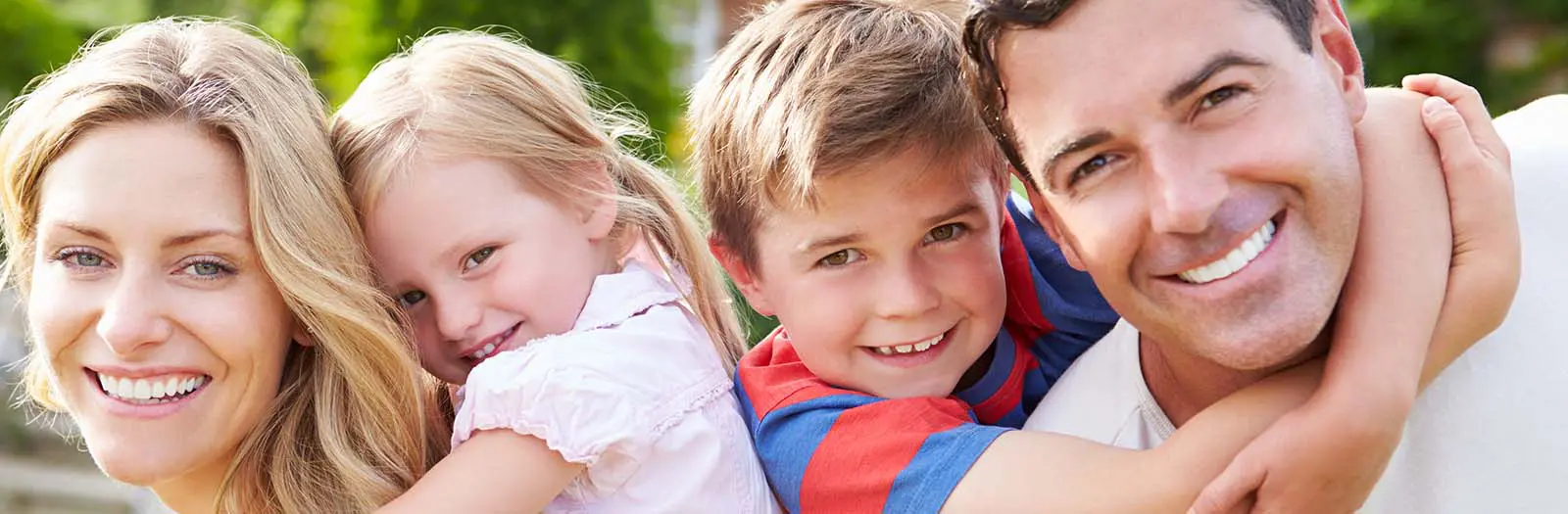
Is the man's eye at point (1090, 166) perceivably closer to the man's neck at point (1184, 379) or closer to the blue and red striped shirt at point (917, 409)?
the man's neck at point (1184, 379)

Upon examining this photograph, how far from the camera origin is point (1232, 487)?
213 centimetres

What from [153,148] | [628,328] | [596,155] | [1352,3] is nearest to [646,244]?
[596,155]

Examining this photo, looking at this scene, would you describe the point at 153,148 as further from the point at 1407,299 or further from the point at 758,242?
the point at 1407,299

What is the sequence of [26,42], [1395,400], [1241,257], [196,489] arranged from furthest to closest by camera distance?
[26,42], [196,489], [1241,257], [1395,400]

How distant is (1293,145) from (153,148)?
1849 millimetres

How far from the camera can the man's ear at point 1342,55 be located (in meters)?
2.29

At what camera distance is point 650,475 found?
264 cm

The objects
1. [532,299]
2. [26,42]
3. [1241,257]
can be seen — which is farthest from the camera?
[26,42]

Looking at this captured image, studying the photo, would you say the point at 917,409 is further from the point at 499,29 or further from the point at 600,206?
the point at 499,29

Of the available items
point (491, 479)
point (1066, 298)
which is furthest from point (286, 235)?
point (1066, 298)

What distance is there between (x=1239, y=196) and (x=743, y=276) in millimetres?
1003

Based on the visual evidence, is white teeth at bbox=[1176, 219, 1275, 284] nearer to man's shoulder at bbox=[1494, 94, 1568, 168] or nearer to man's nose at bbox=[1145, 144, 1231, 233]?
man's nose at bbox=[1145, 144, 1231, 233]

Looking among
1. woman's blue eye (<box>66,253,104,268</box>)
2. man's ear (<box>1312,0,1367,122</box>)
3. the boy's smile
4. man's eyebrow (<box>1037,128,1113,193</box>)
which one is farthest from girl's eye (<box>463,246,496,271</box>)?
man's ear (<box>1312,0,1367,122</box>)

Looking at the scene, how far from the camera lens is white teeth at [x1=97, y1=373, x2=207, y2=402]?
2602 mm
